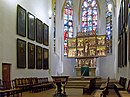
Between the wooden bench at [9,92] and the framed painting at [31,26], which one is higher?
the framed painting at [31,26]

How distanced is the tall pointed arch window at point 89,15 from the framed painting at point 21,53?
41.7 feet

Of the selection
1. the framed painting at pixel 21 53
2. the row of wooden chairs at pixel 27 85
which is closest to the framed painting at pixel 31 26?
the framed painting at pixel 21 53

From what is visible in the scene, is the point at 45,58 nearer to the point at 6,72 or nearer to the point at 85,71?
the point at 85,71

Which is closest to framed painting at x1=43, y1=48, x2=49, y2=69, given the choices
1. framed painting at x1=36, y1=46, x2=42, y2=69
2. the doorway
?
framed painting at x1=36, y1=46, x2=42, y2=69

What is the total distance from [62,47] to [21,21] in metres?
10.6

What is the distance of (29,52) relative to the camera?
55.9 feet

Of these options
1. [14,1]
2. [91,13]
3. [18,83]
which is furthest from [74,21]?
[18,83]

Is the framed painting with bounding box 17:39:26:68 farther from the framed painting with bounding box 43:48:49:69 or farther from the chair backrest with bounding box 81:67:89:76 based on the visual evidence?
the chair backrest with bounding box 81:67:89:76

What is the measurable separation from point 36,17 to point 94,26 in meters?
10.1

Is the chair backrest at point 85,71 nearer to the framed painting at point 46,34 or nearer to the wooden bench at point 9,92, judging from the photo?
the framed painting at point 46,34

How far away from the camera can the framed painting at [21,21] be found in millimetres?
15375

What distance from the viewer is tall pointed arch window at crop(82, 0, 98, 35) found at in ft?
90.3

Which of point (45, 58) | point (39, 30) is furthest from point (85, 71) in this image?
point (39, 30)

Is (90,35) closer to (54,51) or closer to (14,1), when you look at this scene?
(54,51)
